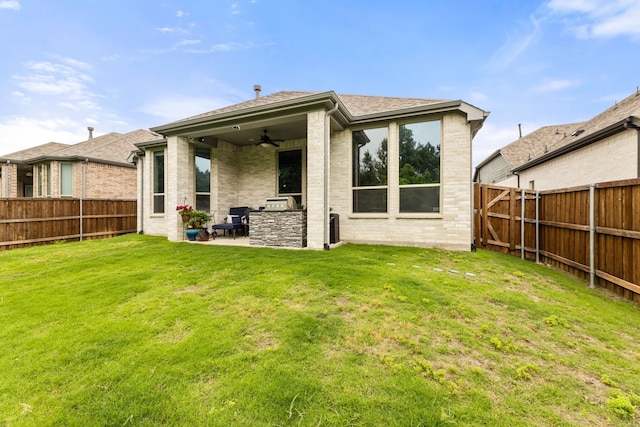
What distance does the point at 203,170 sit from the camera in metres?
9.44

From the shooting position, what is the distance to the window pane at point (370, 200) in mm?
7383

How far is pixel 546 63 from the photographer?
11.4m

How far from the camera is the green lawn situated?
176 cm

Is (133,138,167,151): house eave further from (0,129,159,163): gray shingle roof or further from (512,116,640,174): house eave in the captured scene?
(512,116,640,174): house eave

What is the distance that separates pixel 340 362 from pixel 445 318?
1.51 m

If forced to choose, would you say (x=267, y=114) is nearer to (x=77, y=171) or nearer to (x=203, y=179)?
(x=203, y=179)

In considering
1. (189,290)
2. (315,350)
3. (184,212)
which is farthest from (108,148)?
(315,350)

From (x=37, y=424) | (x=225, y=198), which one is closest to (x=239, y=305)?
Answer: (x=37, y=424)

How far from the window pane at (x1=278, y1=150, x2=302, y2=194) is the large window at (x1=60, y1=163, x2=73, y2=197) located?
12.0 metres

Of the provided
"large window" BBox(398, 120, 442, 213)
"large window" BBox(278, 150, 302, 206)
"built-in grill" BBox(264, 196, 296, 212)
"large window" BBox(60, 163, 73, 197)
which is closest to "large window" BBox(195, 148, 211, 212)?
"large window" BBox(278, 150, 302, 206)

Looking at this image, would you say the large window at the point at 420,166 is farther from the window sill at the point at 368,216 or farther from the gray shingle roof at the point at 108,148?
the gray shingle roof at the point at 108,148

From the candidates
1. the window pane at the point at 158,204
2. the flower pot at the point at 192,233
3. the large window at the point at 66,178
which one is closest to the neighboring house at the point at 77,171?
the large window at the point at 66,178

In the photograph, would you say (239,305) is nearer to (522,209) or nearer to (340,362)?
(340,362)

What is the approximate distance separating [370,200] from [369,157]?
49.7 inches
